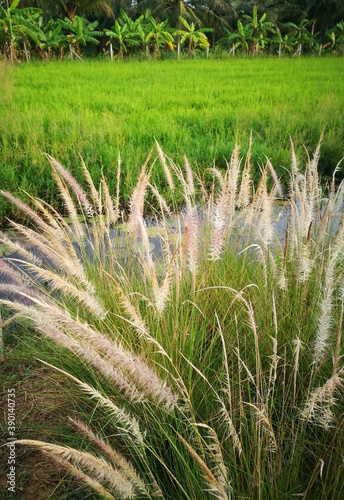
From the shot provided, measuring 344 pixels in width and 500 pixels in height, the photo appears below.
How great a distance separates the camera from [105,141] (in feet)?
11.6

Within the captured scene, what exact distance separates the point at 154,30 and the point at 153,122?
10.3m

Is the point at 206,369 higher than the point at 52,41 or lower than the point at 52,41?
lower

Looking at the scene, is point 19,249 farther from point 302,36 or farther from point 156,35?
point 302,36

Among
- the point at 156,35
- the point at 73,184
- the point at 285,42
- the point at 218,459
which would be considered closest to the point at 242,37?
the point at 285,42

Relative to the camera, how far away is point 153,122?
4.27 metres

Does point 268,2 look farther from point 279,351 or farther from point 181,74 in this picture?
point 279,351

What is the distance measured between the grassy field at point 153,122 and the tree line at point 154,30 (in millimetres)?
4756

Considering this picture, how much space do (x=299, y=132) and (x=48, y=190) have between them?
247 cm

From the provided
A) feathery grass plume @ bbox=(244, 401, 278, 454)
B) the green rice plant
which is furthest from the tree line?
feathery grass plume @ bbox=(244, 401, 278, 454)

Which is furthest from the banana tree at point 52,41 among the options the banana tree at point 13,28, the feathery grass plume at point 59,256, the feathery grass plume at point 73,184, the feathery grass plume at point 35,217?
the feathery grass plume at point 59,256

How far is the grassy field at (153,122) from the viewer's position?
3039 mm

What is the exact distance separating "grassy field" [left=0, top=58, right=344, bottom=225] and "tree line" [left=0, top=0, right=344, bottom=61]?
4756 mm

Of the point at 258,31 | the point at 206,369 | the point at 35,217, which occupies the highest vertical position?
the point at 258,31

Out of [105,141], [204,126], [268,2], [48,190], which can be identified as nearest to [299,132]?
[204,126]
